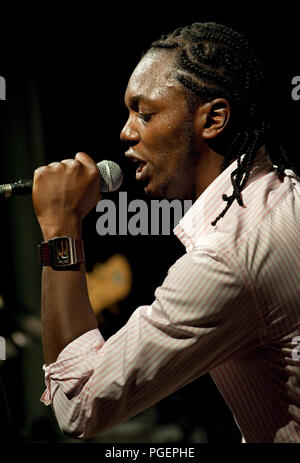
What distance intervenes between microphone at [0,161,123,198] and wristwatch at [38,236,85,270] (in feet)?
0.93

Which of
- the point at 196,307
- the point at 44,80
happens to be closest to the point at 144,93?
the point at 196,307

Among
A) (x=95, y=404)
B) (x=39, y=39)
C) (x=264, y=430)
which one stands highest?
(x=39, y=39)

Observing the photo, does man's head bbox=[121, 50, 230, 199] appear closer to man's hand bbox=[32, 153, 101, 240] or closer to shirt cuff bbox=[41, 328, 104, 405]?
man's hand bbox=[32, 153, 101, 240]

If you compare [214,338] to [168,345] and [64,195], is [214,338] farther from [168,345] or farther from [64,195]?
[64,195]

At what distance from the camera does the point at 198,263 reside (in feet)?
3.57

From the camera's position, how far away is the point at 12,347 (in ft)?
12.7

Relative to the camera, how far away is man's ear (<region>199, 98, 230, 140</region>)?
4.64ft

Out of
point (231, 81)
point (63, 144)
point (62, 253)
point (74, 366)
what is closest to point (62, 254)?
point (62, 253)

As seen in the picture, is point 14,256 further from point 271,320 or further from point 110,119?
point 271,320

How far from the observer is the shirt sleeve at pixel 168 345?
1.06 metres

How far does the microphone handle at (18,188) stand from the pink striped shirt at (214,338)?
51cm

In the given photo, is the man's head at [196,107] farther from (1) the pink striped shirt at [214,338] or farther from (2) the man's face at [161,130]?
(1) the pink striped shirt at [214,338]

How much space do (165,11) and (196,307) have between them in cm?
224

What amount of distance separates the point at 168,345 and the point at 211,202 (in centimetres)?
43
